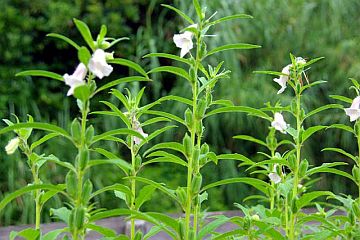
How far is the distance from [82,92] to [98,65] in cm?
4

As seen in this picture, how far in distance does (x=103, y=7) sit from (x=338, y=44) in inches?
54.2

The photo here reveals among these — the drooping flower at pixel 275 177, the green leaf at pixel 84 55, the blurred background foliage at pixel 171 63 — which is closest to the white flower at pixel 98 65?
the green leaf at pixel 84 55

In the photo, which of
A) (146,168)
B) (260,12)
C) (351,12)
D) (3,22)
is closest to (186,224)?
(146,168)

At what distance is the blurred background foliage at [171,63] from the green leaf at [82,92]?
232 centimetres

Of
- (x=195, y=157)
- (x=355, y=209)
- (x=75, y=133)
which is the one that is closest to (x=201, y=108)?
(x=195, y=157)

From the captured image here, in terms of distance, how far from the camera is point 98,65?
2.33 ft

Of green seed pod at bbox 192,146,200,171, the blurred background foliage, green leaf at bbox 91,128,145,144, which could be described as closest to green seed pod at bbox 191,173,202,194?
green seed pod at bbox 192,146,200,171

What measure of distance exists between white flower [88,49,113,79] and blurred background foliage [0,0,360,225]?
2.32 meters

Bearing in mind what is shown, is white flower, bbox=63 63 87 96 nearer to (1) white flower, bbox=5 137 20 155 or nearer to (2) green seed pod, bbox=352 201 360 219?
(1) white flower, bbox=5 137 20 155

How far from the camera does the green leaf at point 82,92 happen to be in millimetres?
694

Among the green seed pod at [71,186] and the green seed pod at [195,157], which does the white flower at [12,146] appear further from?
the green seed pod at [195,157]

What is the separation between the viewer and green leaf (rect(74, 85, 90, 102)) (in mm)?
694

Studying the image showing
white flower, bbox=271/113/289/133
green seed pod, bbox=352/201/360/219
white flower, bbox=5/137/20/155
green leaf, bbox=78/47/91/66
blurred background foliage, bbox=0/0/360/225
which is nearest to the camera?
→ green leaf, bbox=78/47/91/66

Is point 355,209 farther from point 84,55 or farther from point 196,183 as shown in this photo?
point 84,55
